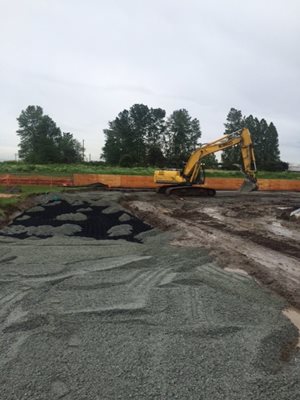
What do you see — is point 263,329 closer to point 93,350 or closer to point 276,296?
point 276,296

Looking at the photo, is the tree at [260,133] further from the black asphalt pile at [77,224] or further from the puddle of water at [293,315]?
the puddle of water at [293,315]

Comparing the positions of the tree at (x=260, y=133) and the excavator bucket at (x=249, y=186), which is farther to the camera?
the tree at (x=260, y=133)

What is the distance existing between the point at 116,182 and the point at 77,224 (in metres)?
18.8

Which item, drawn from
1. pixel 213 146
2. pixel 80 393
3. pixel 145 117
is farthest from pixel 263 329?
pixel 145 117

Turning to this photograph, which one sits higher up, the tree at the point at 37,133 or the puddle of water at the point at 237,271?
the tree at the point at 37,133

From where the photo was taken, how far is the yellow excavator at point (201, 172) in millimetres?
23609

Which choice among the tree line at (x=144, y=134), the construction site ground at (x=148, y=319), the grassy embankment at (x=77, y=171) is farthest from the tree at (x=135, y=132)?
the construction site ground at (x=148, y=319)

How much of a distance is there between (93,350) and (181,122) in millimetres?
92611

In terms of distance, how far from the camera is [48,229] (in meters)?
12.2

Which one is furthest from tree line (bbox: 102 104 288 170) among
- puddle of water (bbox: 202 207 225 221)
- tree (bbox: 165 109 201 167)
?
puddle of water (bbox: 202 207 225 221)

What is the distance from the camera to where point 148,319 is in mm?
5133

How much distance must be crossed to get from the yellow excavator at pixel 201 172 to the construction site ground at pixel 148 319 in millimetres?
13079

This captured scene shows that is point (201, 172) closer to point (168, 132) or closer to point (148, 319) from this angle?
point (148, 319)

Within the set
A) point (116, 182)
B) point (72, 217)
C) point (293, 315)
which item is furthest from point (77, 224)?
point (116, 182)
